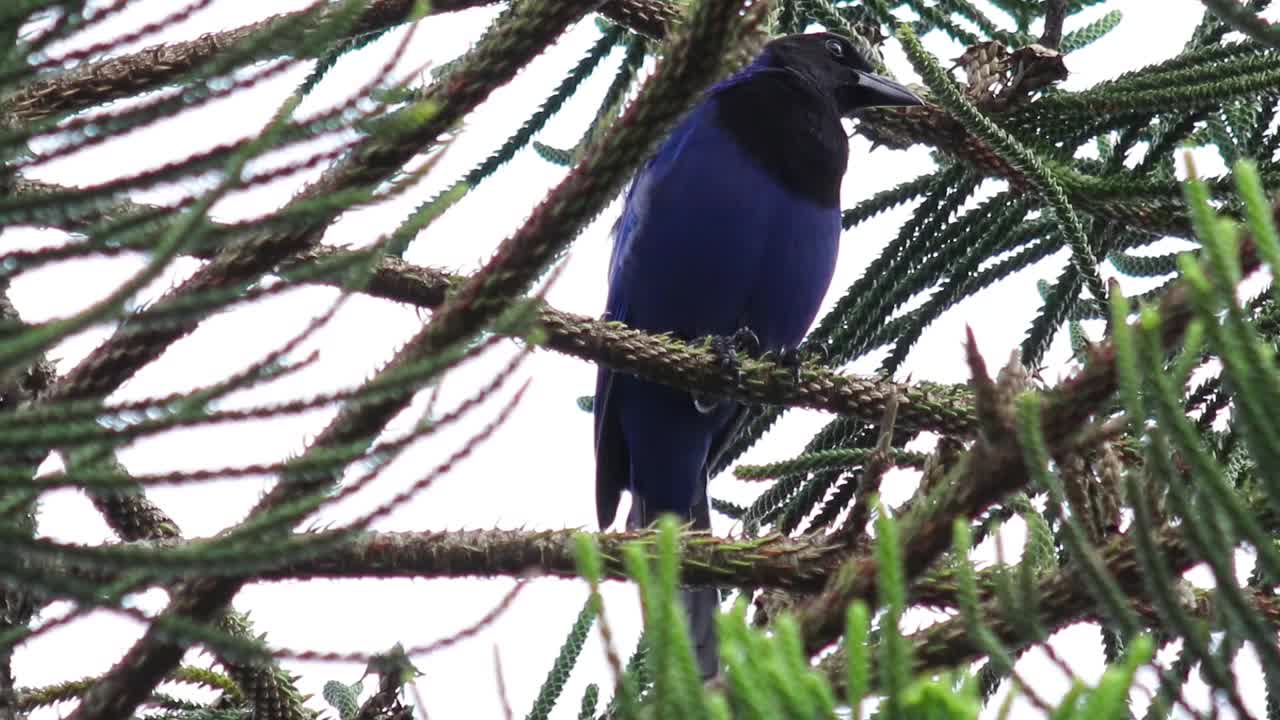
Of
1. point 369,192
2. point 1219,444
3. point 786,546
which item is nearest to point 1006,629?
point 786,546

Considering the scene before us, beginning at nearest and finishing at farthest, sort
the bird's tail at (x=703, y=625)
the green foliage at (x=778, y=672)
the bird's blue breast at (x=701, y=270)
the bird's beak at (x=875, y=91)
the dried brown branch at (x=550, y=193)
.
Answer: the green foliage at (x=778, y=672) < the dried brown branch at (x=550, y=193) < the bird's tail at (x=703, y=625) < the bird's blue breast at (x=701, y=270) < the bird's beak at (x=875, y=91)

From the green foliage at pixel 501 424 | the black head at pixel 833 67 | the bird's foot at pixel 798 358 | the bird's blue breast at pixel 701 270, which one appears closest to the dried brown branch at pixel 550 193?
the green foliage at pixel 501 424

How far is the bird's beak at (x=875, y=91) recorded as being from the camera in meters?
5.30

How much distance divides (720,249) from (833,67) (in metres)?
1.07

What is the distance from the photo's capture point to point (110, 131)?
136cm

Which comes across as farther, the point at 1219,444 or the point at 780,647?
the point at 1219,444

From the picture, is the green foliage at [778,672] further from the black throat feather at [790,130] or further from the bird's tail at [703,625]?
the black throat feather at [790,130]

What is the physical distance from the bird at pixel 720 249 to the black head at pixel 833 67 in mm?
11

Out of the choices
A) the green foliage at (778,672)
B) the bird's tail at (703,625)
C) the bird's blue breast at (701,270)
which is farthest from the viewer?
the bird's blue breast at (701,270)

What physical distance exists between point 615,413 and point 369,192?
444cm

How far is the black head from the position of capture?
5.61m

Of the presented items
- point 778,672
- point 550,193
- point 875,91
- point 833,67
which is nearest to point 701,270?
point 875,91

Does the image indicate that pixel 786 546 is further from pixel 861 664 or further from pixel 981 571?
pixel 861 664

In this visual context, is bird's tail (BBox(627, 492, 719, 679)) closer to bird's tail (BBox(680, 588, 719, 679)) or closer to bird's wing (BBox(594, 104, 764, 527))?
bird's tail (BBox(680, 588, 719, 679))
